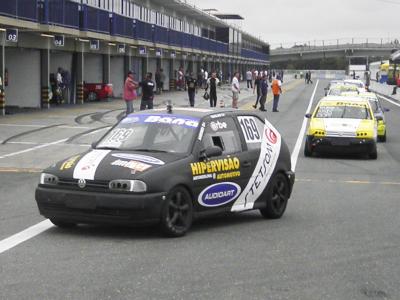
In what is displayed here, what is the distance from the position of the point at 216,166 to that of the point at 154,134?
809 mm

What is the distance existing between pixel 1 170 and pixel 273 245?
824 cm

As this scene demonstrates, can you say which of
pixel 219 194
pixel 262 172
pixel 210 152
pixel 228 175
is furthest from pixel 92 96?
pixel 210 152

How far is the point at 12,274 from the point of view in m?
6.48

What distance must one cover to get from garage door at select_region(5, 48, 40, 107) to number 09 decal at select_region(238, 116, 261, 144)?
81.8ft

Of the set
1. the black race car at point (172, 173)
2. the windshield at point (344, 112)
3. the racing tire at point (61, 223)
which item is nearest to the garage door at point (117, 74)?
the windshield at point (344, 112)

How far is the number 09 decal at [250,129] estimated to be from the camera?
9484 millimetres

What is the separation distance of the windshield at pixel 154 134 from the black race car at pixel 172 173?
0.04 feet

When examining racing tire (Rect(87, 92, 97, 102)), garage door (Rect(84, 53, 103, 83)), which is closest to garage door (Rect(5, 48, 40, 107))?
racing tire (Rect(87, 92, 97, 102))

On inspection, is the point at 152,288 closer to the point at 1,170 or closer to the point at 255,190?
the point at 255,190

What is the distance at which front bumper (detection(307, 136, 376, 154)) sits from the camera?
18156 mm

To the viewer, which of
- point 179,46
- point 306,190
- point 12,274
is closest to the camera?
point 12,274

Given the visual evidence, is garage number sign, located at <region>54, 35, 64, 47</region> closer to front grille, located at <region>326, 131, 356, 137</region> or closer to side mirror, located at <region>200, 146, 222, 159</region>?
front grille, located at <region>326, 131, 356, 137</region>

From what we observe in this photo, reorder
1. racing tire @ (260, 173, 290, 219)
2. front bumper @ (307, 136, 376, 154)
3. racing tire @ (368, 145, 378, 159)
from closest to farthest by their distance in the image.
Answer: racing tire @ (260, 173, 290, 219), front bumper @ (307, 136, 376, 154), racing tire @ (368, 145, 378, 159)

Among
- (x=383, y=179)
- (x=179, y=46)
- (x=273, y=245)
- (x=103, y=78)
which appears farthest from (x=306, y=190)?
(x=179, y=46)
